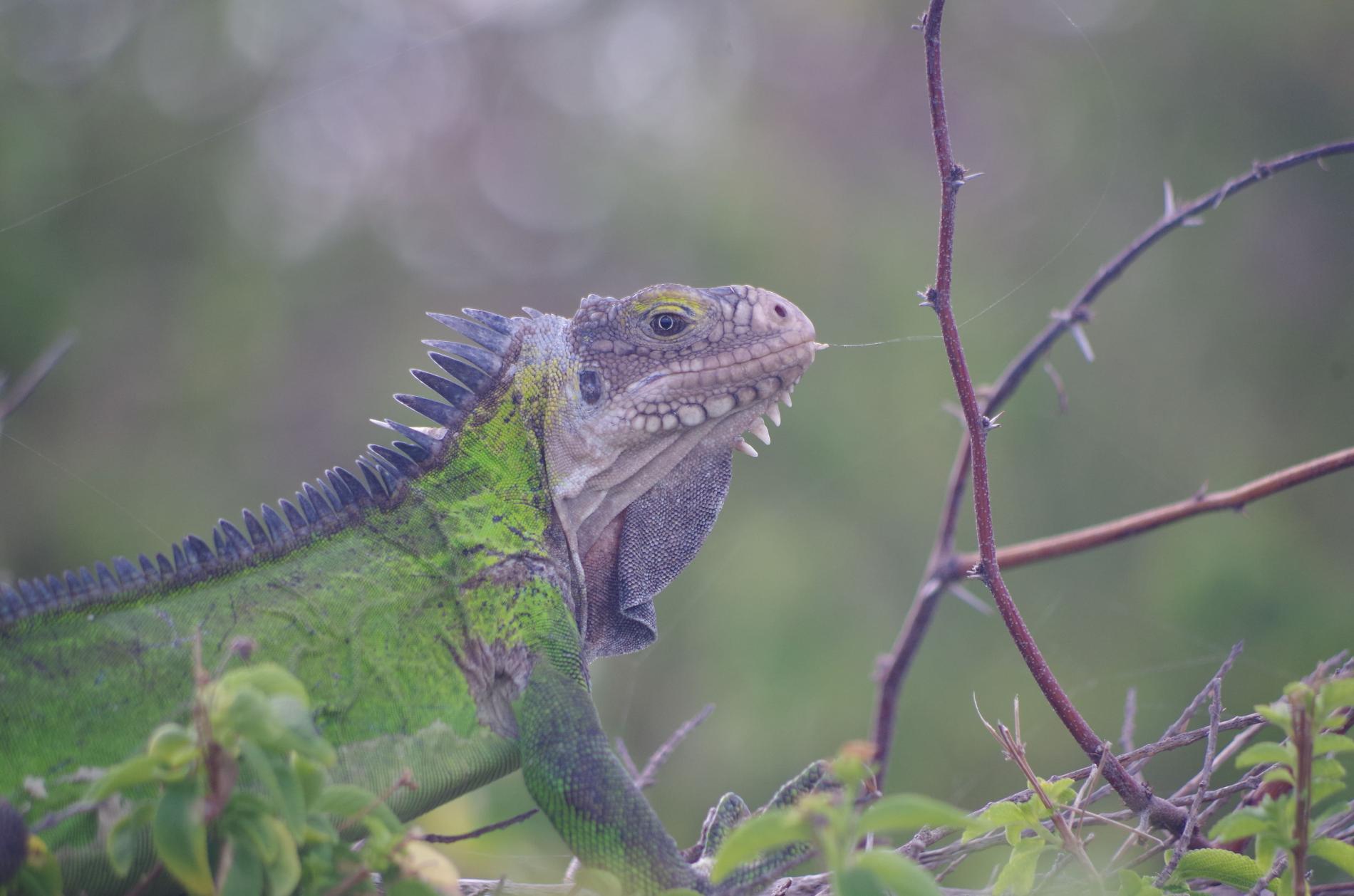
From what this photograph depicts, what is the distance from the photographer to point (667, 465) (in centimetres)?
244

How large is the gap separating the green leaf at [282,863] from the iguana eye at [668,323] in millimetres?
1459

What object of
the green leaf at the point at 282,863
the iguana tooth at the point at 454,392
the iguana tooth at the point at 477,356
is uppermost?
the iguana tooth at the point at 477,356

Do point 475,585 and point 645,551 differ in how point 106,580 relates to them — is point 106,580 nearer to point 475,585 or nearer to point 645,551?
point 475,585

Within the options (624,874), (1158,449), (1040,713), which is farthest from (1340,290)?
(624,874)

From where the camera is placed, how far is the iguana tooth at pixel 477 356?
2.50 metres

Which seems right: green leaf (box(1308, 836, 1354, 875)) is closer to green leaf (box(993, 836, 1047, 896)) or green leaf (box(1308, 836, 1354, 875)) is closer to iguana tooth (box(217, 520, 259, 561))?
green leaf (box(993, 836, 1047, 896))

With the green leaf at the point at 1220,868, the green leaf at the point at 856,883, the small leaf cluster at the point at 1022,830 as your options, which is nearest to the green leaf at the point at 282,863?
the green leaf at the point at 856,883

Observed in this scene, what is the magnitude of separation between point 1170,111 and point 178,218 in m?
7.66

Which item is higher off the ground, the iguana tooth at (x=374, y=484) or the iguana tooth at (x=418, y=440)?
the iguana tooth at (x=418, y=440)

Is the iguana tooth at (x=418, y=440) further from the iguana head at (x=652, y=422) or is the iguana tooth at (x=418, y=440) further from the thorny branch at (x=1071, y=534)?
the thorny branch at (x=1071, y=534)

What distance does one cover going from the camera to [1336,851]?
4.49 ft

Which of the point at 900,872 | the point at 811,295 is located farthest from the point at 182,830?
the point at 811,295

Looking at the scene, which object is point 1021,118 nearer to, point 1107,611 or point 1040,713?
point 1107,611

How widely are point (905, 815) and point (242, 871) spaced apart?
77cm
